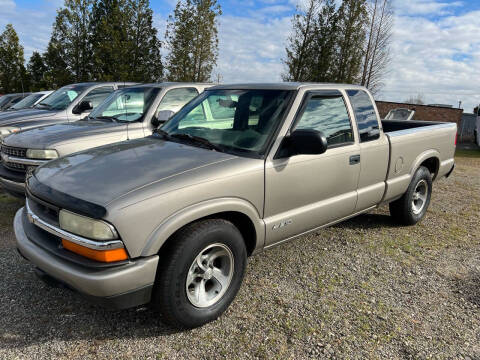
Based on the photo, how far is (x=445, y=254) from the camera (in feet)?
13.9

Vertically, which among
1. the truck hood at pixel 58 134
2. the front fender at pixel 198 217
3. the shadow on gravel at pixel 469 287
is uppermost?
the truck hood at pixel 58 134

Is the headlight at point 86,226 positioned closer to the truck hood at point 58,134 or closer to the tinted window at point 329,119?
the tinted window at point 329,119

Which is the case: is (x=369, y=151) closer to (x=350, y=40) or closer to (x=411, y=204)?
(x=411, y=204)

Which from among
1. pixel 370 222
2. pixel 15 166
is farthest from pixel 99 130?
pixel 370 222

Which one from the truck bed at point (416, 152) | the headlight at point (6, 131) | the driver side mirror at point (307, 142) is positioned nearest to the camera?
the driver side mirror at point (307, 142)

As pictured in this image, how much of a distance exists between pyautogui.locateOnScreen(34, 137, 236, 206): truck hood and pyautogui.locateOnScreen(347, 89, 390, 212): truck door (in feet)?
5.75

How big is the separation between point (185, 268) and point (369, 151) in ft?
8.22

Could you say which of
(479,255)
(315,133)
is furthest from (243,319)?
(479,255)

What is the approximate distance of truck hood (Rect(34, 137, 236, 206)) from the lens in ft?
8.12

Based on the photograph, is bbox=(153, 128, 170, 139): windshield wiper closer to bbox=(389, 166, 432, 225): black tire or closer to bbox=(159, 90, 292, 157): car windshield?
bbox=(159, 90, 292, 157): car windshield

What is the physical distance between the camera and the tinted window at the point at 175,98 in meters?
5.88

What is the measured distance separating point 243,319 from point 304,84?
2245mm

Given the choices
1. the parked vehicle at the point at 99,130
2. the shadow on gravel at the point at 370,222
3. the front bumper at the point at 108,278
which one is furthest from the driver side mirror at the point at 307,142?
the parked vehicle at the point at 99,130

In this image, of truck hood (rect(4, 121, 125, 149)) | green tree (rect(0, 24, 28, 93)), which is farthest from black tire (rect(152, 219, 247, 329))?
green tree (rect(0, 24, 28, 93))
